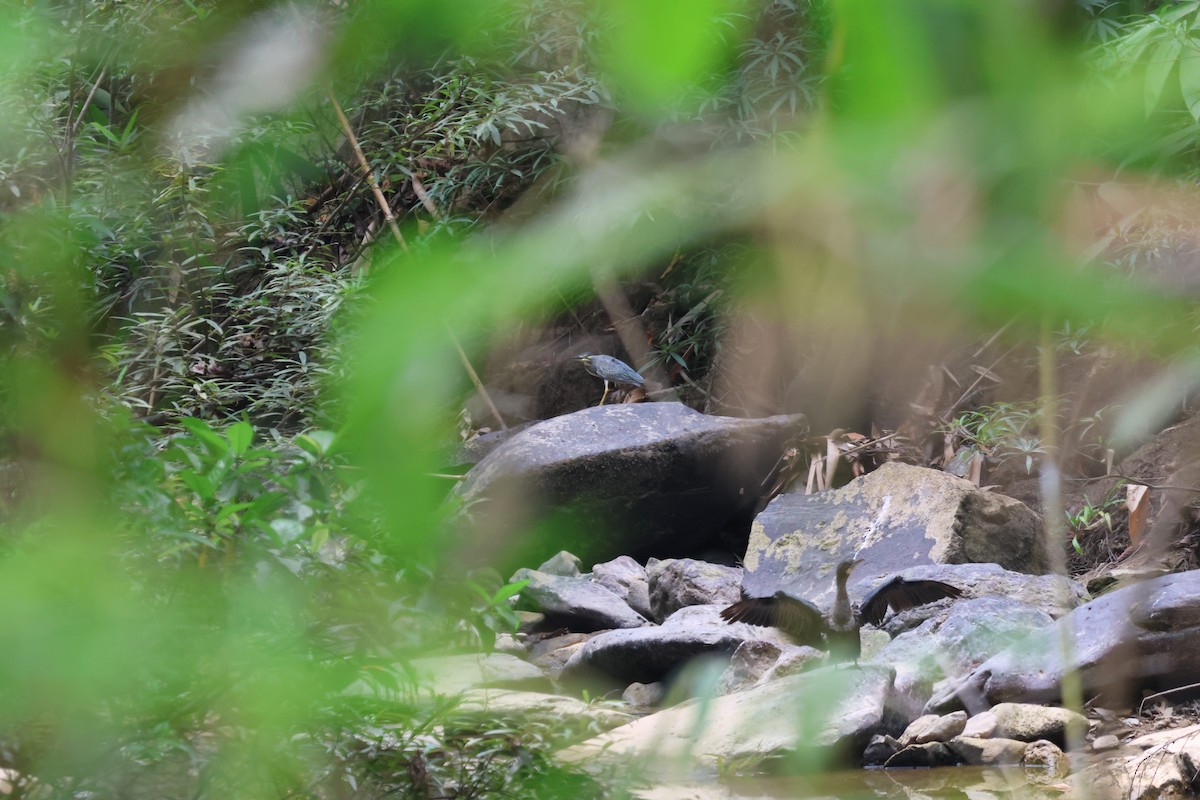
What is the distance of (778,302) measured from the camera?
1.32 ft

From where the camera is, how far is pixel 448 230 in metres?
0.32

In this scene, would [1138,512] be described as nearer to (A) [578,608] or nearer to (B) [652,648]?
(B) [652,648]

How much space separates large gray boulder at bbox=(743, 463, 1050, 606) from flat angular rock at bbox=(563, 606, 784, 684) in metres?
0.48

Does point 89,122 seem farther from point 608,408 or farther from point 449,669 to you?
point 608,408

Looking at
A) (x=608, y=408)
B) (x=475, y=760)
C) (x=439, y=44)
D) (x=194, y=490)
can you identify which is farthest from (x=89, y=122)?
(x=608, y=408)

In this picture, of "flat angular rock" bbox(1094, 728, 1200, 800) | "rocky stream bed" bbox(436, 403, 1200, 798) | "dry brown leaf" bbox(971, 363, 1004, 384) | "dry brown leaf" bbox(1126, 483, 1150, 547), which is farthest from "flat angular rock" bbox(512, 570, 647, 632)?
"dry brown leaf" bbox(971, 363, 1004, 384)

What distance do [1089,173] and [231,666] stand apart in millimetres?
454

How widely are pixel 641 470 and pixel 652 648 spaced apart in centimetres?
131

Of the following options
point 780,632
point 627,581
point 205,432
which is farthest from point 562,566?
point 205,432

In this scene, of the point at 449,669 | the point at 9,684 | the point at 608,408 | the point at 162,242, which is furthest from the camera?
the point at 608,408

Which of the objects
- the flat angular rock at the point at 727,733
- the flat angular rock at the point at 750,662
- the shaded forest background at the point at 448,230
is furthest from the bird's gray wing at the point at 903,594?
the shaded forest background at the point at 448,230

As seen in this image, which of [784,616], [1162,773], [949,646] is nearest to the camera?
[1162,773]

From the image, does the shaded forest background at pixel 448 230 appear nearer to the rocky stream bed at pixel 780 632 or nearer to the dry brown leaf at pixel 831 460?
the rocky stream bed at pixel 780 632

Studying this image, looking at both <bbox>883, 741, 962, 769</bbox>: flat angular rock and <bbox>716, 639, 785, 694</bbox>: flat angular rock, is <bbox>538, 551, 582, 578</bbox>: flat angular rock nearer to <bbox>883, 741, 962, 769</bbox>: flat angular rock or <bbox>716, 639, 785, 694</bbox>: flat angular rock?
<bbox>716, 639, 785, 694</bbox>: flat angular rock
